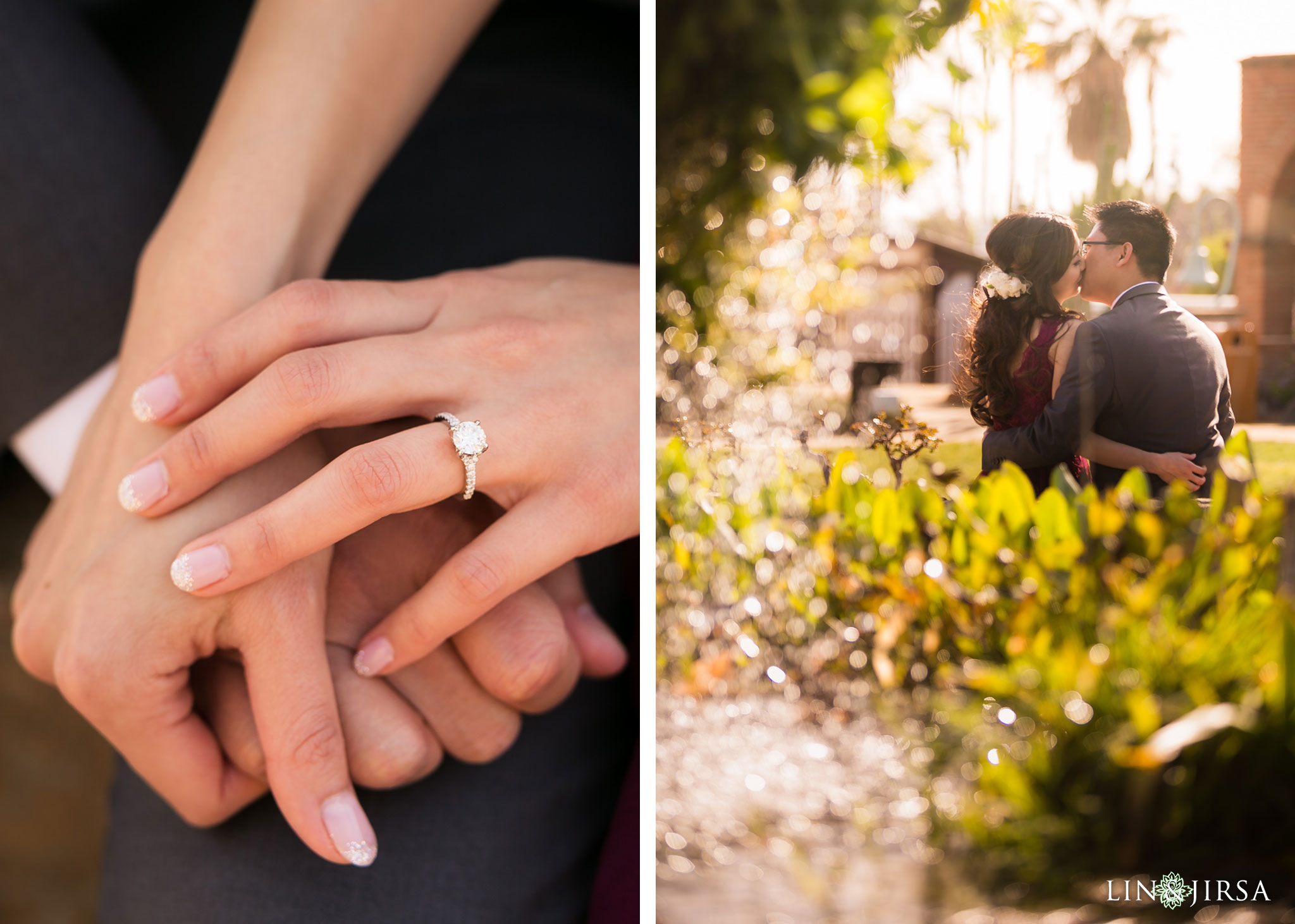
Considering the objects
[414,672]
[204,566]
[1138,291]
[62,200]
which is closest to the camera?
[1138,291]

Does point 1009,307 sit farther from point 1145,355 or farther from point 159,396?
point 159,396

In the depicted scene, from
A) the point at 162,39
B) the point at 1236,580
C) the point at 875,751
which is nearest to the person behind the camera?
the point at 1236,580

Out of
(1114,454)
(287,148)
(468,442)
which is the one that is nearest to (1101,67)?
(1114,454)

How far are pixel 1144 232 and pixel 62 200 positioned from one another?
0.96m

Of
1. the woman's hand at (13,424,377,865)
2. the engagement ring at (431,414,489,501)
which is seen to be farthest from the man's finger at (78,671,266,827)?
the engagement ring at (431,414,489,501)

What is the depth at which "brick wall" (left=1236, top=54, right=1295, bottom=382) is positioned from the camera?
400 mm

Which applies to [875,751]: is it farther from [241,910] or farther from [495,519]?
[241,910]

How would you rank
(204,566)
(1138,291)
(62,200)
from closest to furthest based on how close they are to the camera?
(1138,291) → (204,566) → (62,200)

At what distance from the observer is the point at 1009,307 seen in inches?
16.7

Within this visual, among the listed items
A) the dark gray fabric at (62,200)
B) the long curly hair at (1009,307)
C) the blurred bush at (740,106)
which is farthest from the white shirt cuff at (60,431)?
the long curly hair at (1009,307)

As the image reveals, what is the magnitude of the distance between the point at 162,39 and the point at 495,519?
2.60ft

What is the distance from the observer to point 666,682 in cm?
57

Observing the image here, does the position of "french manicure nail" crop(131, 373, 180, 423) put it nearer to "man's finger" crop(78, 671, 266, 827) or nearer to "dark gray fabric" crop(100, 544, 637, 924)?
"man's finger" crop(78, 671, 266, 827)

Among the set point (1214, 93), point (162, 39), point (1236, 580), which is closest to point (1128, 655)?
point (1236, 580)
